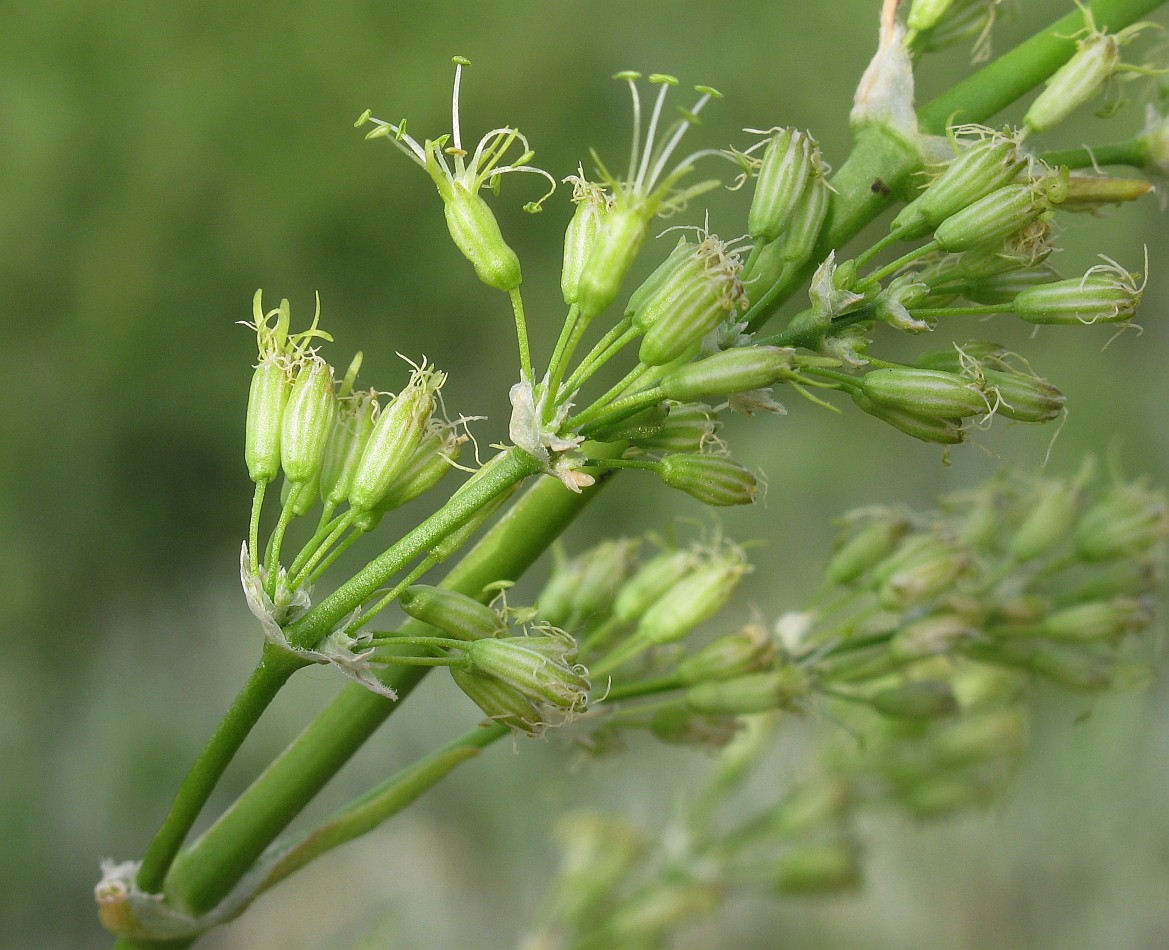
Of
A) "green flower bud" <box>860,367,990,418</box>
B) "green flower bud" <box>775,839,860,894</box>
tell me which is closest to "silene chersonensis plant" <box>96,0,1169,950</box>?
"green flower bud" <box>860,367,990,418</box>

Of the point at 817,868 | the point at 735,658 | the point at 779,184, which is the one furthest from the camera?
the point at 817,868

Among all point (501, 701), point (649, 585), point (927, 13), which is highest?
point (927, 13)

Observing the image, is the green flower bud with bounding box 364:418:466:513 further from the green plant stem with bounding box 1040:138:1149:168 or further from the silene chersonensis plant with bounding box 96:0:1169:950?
the green plant stem with bounding box 1040:138:1149:168

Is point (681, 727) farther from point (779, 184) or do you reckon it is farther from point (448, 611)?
point (779, 184)

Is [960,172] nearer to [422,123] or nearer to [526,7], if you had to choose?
[422,123]

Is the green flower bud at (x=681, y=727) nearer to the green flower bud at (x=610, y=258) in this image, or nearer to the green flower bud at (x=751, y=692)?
the green flower bud at (x=751, y=692)

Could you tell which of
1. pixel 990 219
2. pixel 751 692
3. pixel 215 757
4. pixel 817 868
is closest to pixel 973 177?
pixel 990 219

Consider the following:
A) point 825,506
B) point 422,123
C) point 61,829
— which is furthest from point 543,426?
point 422,123
